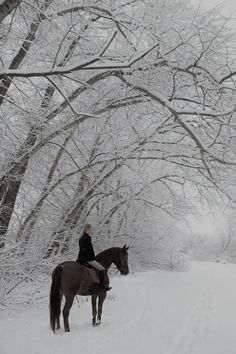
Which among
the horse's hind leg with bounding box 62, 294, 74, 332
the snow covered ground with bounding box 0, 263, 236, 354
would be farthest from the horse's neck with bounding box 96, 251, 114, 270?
the horse's hind leg with bounding box 62, 294, 74, 332

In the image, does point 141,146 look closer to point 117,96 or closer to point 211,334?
point 117,96

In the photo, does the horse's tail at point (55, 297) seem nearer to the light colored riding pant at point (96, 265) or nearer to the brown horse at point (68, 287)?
the brown horse at point (68, 287)

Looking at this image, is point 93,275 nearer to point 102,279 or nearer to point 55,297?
point 102,279

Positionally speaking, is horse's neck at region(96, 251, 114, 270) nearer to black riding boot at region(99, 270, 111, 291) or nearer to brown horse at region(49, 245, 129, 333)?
black riding boot at region(99, 270, 111, 291)

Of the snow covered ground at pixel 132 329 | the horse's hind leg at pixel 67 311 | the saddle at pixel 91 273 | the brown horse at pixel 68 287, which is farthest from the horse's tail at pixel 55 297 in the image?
the saddle at pixel 91 273

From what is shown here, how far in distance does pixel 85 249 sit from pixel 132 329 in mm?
1768

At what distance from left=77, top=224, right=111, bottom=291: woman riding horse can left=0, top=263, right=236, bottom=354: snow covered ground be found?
93 cm

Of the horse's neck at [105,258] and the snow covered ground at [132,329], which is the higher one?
the horse's neck at [105,258]

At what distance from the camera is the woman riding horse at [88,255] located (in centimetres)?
817

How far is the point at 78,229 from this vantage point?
48.1ft

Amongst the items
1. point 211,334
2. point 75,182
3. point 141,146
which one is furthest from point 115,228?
point 211,334

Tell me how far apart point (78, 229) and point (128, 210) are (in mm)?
4454

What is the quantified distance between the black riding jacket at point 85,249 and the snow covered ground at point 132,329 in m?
1.25

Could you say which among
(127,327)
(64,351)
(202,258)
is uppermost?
(202,258)
